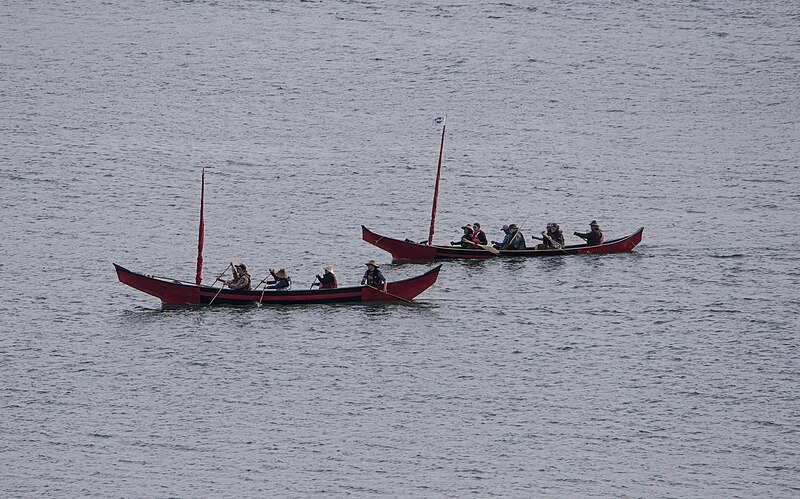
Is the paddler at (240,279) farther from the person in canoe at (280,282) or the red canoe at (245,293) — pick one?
the person in canoe at (280,282)

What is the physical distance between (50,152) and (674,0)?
62506mm

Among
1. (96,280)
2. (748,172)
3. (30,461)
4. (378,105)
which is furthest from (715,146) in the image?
(30,461)

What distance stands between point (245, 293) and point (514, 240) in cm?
1420

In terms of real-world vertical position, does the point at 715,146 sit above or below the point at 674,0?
below

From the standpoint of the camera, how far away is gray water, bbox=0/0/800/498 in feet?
138

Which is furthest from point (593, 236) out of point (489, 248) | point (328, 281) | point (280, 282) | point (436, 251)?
point (280, 282)

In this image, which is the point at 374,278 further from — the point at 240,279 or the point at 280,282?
the point at 240,279

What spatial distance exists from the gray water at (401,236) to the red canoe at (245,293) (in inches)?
19.9

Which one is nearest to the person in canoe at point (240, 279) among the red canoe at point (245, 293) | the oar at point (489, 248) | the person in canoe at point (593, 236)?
the red canoe at point (245, 293)

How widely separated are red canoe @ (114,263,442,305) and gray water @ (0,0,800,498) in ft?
1.66

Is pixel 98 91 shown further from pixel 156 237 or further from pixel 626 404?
pixel 626 404

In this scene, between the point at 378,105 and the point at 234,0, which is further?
the point at 234,0

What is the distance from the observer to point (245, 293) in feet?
171

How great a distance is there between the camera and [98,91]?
100 metres
